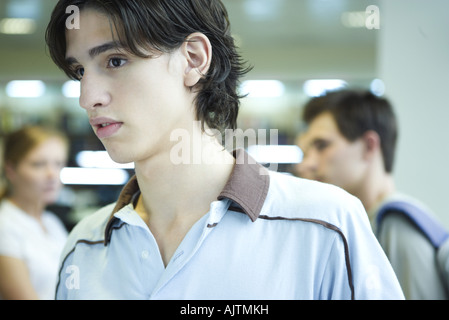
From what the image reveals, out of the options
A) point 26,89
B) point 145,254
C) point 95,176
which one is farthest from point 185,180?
point 26,89

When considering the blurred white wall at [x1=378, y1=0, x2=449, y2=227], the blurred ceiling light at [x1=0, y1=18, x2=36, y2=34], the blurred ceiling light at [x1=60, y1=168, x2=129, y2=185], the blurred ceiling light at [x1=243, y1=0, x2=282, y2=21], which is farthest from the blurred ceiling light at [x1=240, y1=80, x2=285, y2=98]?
the blurred white wall at [x1=378, y1=0, x2=449, y2=227]

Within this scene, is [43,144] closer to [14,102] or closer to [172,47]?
[172,47]

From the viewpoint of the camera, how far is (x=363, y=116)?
4.87 ft

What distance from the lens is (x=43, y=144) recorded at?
218cm

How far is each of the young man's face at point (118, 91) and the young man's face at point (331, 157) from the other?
681 millimetres

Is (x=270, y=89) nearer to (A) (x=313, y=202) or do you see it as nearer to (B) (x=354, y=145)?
(B) (x=354, y=145)

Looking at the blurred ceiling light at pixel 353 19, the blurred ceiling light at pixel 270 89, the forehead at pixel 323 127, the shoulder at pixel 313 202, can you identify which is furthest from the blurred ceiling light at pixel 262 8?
the shoulder at pixel 313 202

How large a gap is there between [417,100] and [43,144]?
5.27 feet

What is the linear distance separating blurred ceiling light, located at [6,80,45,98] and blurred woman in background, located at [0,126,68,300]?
267cm

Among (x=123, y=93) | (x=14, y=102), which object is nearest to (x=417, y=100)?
(x=123, y=93)

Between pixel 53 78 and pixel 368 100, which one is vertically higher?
pixel 53 78

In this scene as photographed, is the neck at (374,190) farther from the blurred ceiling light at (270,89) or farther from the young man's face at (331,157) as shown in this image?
the blurred ceiling light at (270,89)
